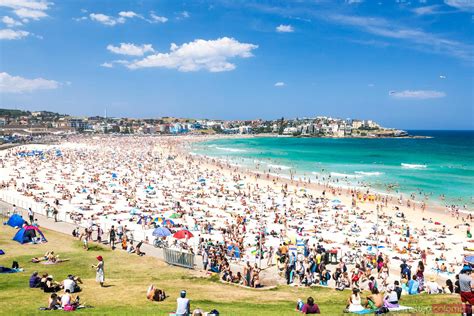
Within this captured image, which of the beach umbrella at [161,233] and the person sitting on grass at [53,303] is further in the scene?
the beach umbrella at [161,233]

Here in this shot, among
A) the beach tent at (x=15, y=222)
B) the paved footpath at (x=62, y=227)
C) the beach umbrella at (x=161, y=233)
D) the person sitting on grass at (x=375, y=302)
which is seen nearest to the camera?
the person sitting on grass at (x=375, y=302)

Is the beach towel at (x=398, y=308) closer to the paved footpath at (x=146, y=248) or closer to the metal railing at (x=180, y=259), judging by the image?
the paved footpath at (x=146, y=248)

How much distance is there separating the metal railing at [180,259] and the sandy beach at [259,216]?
1952 millimetres

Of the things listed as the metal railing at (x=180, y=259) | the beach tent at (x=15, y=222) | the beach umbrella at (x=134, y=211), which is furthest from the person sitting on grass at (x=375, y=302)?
the beach umbrella at (x=134, y=211)

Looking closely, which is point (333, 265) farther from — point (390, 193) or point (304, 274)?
point (390, 193)

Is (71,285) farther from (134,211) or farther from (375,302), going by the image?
(134,211)

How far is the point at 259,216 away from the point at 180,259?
44.1 feet

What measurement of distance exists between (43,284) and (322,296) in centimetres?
781

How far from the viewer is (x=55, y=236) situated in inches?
702

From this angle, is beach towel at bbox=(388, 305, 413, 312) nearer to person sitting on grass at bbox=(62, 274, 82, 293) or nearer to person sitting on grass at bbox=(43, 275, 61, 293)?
person sitting on grass at bbox=(62, 274, 82, 293)

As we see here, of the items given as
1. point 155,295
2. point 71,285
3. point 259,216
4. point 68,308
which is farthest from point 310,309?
point 259,216

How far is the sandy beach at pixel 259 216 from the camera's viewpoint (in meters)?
18.2

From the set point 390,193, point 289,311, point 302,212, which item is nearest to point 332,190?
point 390,193

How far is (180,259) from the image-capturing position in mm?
14375
